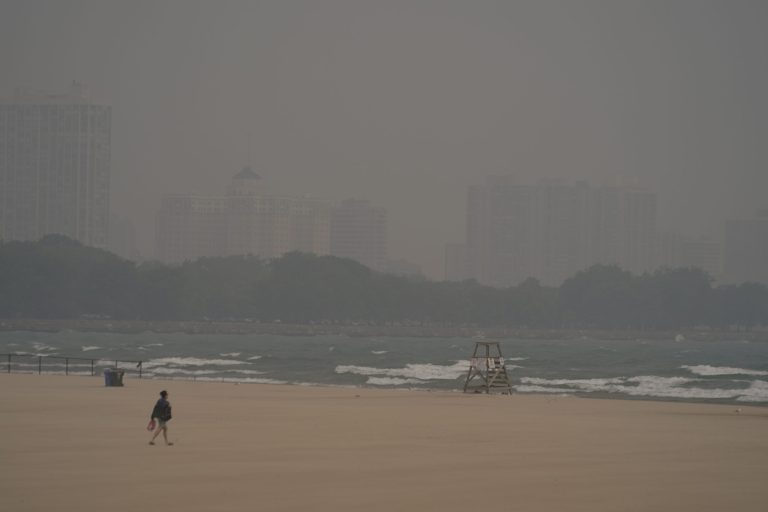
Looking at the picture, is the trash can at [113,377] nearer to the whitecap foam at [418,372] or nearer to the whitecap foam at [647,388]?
the whitecap foam at [647,388]

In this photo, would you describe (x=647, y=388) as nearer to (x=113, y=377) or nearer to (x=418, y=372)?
(x=418, y=372)

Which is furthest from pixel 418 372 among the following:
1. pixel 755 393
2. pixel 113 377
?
pixel 113 377

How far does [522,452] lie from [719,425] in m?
10.8

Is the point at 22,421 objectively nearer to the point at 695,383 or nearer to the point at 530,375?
the point at 695,383

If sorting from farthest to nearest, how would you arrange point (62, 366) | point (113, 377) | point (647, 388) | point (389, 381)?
point (62, 366), point (389, 381), point (647, 388), point (113, 377)

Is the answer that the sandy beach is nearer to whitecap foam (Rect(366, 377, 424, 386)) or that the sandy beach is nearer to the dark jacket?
the dark jacket

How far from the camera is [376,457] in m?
28.9

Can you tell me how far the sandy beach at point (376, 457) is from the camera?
74.1 ft

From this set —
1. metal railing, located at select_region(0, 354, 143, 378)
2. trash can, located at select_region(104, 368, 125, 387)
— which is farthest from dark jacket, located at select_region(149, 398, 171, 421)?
metal railing, located at select_region(0, 354, 143, 378)

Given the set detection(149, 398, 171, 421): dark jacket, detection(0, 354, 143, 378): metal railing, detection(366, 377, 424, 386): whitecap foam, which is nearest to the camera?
detection(149, 398, 171, 421): dark jacket

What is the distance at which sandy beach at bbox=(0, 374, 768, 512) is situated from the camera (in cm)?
2258

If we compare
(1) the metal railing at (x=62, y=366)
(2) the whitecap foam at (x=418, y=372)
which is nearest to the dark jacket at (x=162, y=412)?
(1) the metal railing at (x=62, y=366)

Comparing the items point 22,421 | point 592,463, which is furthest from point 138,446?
point 592,463

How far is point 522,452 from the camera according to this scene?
3025 cm
